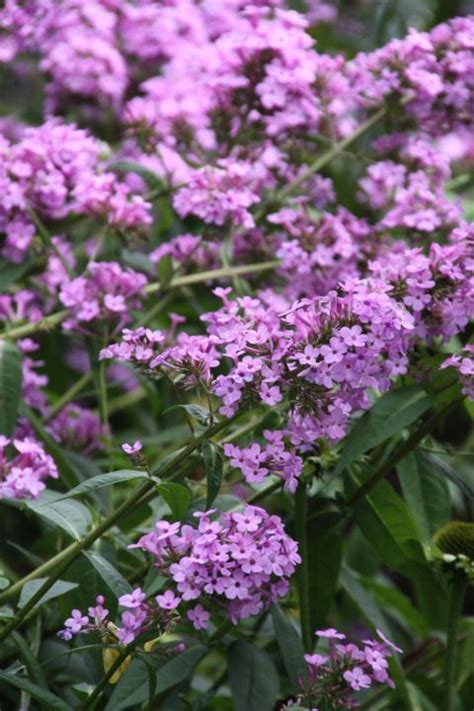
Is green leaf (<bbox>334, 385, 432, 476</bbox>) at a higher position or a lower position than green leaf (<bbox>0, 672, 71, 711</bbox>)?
higher

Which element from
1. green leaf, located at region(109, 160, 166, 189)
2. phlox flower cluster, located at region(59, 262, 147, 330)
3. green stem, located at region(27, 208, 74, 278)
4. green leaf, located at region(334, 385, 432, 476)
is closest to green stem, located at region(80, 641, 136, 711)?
green leaf, located at region(334, 385, 432, 476)

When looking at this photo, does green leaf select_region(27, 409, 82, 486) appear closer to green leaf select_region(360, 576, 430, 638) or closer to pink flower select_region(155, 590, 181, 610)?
pink flower select_region(155, 590, 181, 610)

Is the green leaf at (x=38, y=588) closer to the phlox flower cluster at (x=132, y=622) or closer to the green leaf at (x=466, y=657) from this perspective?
the phlox flower cluster at (x=132, y=622)

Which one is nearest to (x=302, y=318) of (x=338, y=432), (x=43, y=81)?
(x=338, y=432)

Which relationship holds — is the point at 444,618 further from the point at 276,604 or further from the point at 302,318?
the point at 302,318

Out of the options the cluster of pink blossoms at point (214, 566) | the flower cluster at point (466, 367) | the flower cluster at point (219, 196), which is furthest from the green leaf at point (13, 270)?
the flower cluster at point (466, 367)

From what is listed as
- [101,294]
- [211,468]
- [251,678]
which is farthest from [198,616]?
[101,294]

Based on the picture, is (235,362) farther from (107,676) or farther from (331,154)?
(331,154)

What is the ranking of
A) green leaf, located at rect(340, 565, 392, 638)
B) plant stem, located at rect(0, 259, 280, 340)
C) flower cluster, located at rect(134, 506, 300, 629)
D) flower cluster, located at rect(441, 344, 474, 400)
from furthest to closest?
plant stem, located at rect(0, 259, 280, 340)
green leaf, located at rect(340, 565, 392, 638)
flower cluster, located at rect(441, 344, 474, 400)
flower cluster, located at rect(134, 506, 300, 629)
